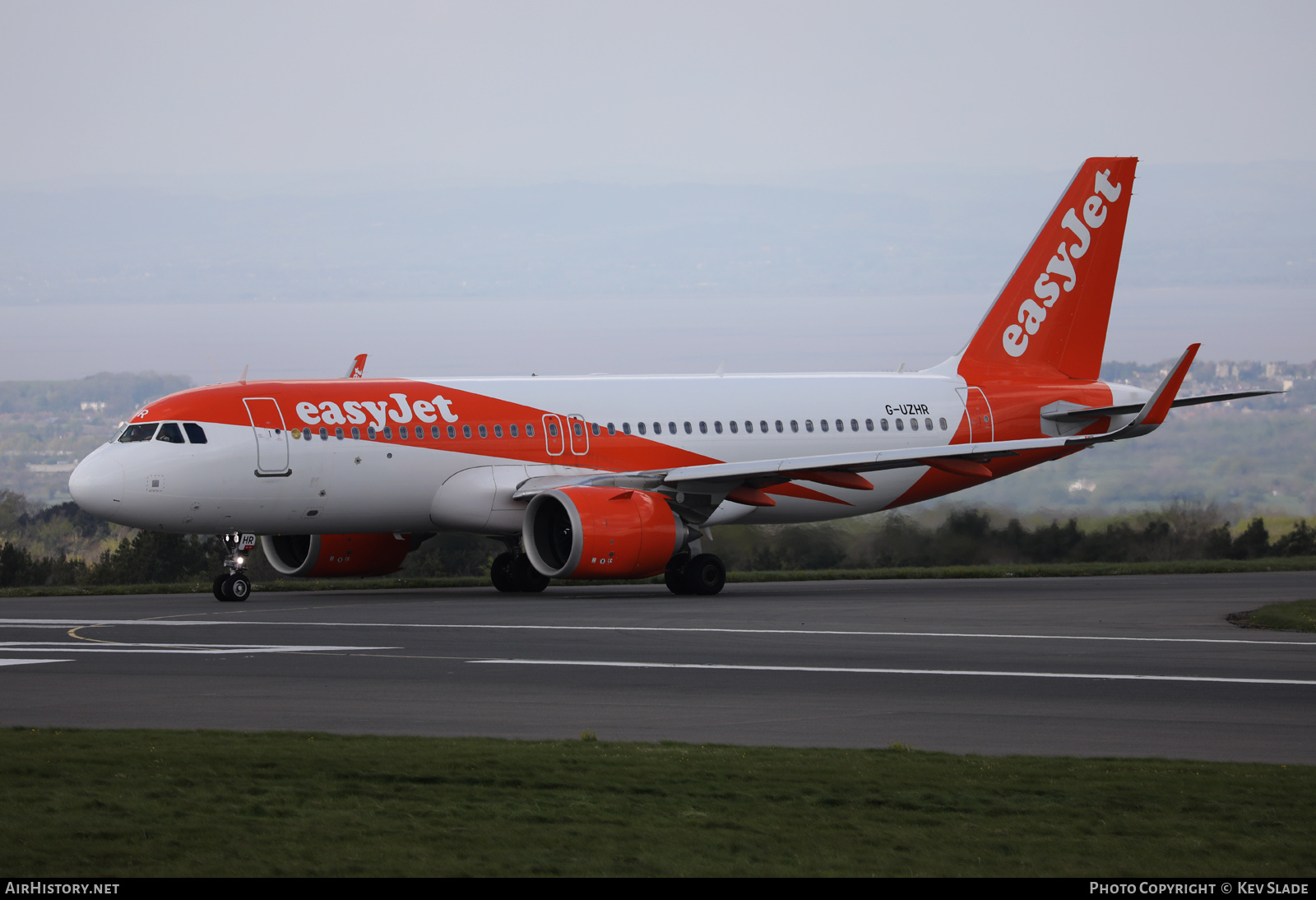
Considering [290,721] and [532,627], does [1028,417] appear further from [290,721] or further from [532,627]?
[290,721]

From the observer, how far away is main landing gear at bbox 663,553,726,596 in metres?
28.1

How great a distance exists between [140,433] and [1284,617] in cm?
1841

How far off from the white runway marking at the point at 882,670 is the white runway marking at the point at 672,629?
3.52m

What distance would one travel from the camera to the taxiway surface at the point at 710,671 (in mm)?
12367

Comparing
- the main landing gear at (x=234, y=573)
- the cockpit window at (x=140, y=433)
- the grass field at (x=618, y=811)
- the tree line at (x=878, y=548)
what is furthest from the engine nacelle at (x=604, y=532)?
the grass field at (x=618, y=811)

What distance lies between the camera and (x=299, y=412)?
89.1ft

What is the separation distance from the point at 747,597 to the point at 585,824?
19.3 m

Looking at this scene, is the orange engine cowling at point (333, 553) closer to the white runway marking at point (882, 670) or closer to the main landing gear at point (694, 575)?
the main landing gear at point (694, 575)

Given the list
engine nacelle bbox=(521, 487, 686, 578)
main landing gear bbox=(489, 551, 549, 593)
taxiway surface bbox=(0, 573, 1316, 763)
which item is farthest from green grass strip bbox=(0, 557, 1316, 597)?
taxiway surface bbox=(0, 573, 1316, 763)

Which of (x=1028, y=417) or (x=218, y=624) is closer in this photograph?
(x=218, y=624)

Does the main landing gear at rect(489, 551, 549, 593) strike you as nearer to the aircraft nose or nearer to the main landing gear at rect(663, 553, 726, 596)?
the main landing gear at rect(663, 553, 726, 596)

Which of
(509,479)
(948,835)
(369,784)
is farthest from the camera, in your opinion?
(509,479)
